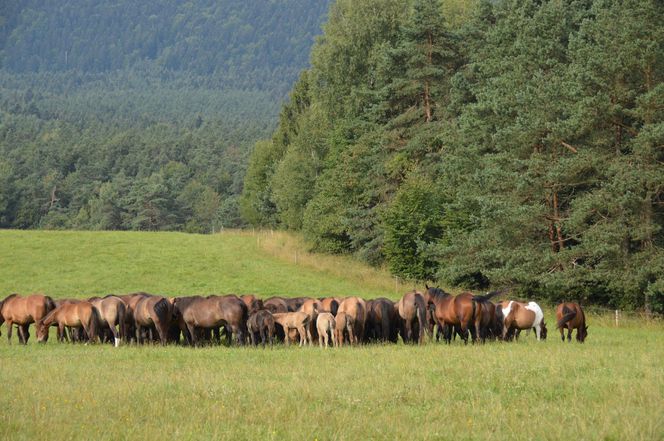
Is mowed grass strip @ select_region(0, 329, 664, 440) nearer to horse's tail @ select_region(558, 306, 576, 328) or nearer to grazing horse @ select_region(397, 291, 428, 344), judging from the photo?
horse's tail @ select_region(558, 306, 576, 328)

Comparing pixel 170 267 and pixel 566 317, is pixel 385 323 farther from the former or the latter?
pixel 170 267

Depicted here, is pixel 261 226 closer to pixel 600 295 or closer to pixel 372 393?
pixel 600 295

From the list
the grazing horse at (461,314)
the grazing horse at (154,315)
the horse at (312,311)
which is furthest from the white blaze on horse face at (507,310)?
the grazing horse at (154,315)

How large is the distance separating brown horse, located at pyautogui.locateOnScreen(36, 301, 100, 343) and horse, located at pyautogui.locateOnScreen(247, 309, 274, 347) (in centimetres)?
458

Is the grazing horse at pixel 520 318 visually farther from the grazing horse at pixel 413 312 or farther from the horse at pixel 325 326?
the horse at pixel 325 326

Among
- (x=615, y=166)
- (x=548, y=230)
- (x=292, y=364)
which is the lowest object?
(x=292, y=364)

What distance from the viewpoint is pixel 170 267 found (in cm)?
5350

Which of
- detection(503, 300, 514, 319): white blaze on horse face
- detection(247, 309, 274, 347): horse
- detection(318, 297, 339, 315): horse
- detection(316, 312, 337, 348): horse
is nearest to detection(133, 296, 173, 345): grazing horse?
detection(247, 309, 274, 347): horse

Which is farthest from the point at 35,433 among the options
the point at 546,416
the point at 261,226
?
the point at 261,226

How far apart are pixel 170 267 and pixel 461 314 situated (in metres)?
33.3

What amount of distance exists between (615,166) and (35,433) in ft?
88.0

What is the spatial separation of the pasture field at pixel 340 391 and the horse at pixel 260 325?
0.95 meters

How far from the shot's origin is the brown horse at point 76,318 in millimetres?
24094

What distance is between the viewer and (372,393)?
1330 centimetres
